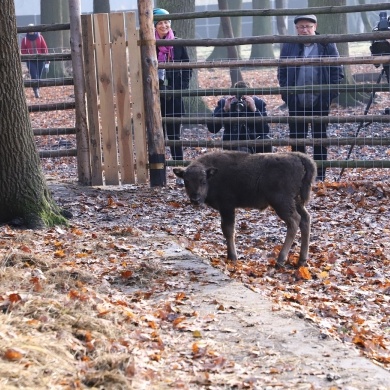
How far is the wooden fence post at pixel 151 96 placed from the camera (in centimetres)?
1227

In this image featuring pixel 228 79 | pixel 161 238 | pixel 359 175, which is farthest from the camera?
pixel 228 79

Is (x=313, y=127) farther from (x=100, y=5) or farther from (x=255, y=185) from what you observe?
(x=100, y=5)

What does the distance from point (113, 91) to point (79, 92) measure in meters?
0.48

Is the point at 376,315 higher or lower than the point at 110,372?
lower

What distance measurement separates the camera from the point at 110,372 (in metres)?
5.25

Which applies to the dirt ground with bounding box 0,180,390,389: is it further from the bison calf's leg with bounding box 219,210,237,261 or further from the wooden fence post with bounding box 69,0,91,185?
the wooden fence post with bounding box 69,0,91,185

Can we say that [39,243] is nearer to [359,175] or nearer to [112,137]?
[112,137]

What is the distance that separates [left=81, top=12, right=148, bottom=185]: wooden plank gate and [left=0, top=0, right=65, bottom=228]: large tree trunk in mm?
2818

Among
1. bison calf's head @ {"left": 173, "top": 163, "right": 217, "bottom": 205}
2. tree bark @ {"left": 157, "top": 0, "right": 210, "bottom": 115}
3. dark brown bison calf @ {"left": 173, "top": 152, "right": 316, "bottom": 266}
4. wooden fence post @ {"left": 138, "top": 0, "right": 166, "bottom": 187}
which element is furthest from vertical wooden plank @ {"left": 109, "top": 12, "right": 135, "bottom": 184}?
tree bark @ {"left": 157, "top": 0, "right": 210, "bottom": 115}

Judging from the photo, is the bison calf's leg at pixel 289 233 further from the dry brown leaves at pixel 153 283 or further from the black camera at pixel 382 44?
the black camera at pixel 382 44

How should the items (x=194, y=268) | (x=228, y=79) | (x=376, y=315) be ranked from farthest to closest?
(x=228, y=79), (x=194, y=268), (x=376, y=315)

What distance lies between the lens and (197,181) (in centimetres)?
885

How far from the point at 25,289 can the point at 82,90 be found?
6.07 m

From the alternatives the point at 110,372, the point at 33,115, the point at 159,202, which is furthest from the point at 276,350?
the point at 33,115
